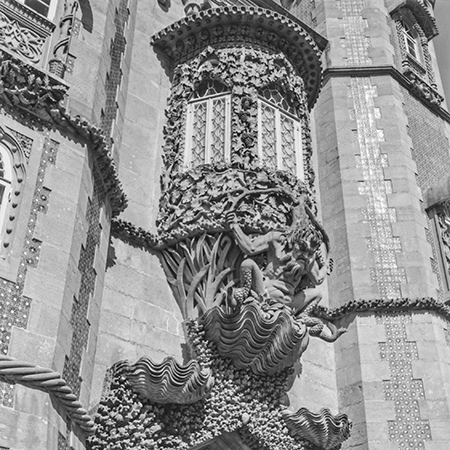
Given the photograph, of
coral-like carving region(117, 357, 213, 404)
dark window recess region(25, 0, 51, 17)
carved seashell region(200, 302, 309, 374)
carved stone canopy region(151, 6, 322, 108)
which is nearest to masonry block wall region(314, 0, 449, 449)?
carved seashell region(200, 302, 309, 374)

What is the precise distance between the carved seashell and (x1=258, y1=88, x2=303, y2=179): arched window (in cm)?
276

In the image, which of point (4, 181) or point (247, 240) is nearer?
point (4, 181)

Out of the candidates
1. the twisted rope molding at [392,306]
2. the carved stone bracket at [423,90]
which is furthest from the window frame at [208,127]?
the carved stone bracket at [423,90]

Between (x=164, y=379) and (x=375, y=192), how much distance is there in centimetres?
704

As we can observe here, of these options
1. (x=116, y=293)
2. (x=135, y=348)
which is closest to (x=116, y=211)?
(x=116, y=293)

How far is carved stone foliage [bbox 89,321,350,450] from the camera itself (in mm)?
8648

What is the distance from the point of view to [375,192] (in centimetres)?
1416

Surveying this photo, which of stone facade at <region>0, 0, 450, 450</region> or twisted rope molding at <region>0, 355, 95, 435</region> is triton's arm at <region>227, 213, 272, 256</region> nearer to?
stone facade at <region>0, 0, 450, 450</region>

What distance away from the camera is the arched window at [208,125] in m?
11.7

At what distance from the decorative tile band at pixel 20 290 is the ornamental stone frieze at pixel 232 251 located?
2.03 meters

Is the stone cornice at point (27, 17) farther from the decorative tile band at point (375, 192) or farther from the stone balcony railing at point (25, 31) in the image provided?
the decorative tile band at point (375, 192)

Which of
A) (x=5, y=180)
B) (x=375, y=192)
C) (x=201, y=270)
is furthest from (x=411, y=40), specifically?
(x=5, y=180)

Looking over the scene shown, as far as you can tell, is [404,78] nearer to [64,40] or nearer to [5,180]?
[64,40]

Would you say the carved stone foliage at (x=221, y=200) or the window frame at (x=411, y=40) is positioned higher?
the window frame at (x=411, y=40)
